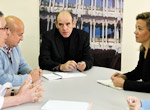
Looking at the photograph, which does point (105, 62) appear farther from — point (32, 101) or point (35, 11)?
point (32, 101)

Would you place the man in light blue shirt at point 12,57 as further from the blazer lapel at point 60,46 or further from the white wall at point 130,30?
the white wall at point 130,30

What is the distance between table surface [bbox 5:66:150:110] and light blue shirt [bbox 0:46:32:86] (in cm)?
24

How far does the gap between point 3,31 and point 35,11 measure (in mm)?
1843

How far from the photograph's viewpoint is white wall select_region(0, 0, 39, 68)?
313 cm

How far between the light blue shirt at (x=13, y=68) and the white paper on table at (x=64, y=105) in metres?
0.55

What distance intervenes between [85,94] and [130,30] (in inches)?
110

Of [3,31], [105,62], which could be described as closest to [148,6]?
[105,62]

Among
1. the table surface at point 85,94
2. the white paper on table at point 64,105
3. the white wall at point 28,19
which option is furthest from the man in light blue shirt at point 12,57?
the white wall at point 28,19

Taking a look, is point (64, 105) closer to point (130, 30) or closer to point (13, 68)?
point (13, 68)

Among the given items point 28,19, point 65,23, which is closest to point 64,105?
point 65,23

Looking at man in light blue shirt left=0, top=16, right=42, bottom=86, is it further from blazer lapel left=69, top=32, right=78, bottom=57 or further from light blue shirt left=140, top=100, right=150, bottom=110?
light blue shirt left=140, top=100, right=150, bottom=110

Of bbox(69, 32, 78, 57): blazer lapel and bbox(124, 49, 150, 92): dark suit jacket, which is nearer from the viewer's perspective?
bbox(124, 49, 150, 92): dark suit jacket

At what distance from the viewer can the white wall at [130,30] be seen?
383cm

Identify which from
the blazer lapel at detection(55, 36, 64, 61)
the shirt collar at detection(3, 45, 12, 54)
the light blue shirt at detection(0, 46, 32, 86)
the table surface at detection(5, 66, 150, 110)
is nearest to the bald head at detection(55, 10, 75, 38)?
the blazer lapel at detection(55, 36, 64, 61)
